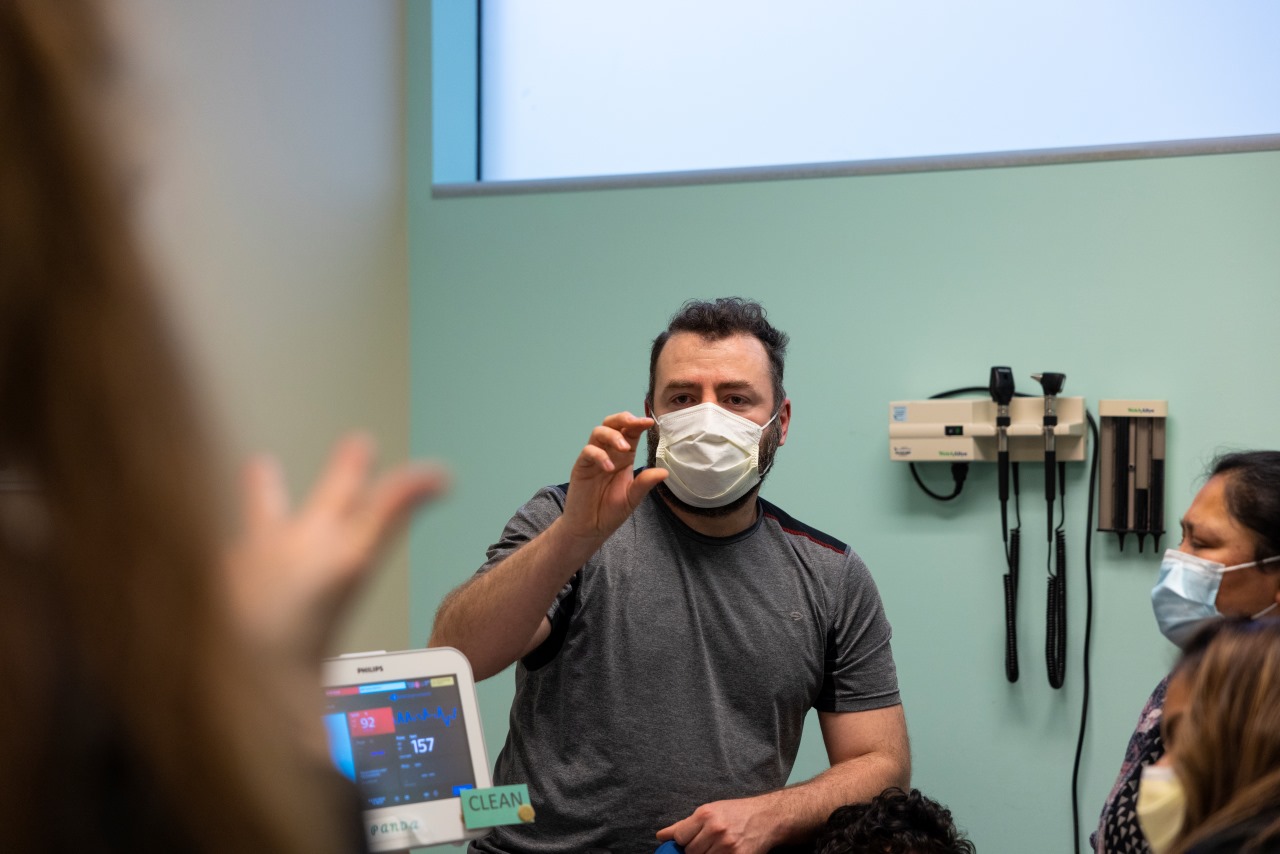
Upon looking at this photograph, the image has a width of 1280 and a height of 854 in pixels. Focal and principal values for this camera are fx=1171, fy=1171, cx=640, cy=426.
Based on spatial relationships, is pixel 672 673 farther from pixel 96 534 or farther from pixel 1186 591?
pixel 96 534

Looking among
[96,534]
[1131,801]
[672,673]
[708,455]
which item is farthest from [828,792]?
[96,534]

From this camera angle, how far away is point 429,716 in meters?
1.39

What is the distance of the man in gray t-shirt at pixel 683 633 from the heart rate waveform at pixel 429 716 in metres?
0.42

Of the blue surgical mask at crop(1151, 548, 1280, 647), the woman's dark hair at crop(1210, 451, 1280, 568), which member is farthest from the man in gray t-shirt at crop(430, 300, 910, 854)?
the woman's dark hair at crop(1210, 451, 1280, 568)

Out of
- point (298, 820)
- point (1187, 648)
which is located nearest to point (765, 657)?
point (1187, 648)

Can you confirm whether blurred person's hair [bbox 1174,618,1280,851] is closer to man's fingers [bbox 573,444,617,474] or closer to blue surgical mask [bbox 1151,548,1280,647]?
blue surgical mask [bbox 1151,548,1280,647]

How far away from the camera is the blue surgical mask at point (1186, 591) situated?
194 centimetres

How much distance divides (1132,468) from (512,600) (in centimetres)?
158

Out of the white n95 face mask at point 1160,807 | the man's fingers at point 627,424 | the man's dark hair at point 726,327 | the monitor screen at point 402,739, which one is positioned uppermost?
the man's dark hair at point 726,327

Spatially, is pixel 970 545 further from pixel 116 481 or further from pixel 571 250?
pixel 116 481

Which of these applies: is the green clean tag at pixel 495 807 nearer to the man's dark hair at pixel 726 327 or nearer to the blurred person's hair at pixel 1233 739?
the blurred person's hair at pixel 1233 739

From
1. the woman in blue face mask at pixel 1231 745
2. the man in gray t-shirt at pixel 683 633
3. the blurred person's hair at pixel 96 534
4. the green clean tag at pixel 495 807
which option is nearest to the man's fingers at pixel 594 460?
the man in gray t-shirt at pixel 683 633

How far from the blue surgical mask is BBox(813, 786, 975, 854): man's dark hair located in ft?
1.71

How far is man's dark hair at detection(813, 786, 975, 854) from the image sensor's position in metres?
1.68
